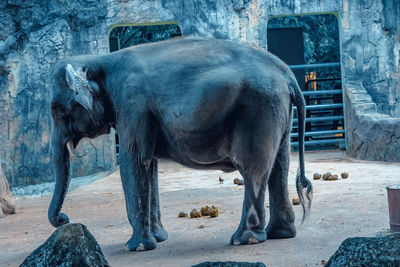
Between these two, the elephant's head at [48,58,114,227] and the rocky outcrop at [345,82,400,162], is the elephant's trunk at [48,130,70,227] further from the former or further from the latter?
the rocky outcrop at [345,82,400,162]

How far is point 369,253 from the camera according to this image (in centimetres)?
247

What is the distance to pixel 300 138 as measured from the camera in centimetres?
417

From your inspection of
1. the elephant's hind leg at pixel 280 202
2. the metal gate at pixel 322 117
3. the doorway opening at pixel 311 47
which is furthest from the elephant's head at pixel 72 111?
the doorway opening at pixel 311 47

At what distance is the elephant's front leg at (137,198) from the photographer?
3918 millimetres

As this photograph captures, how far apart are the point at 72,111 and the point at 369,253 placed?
250cm

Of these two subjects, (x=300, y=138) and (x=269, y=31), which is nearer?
(x=300, y=138)

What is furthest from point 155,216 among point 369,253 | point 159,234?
point 369,253

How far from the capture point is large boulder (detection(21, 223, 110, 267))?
2664mm

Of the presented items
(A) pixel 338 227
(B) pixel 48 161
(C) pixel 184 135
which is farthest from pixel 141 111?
(B) pixel 48 161

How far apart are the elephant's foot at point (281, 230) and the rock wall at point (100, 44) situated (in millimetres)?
5696

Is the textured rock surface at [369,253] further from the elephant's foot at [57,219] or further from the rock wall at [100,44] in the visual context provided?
the rock wall at [100,44]

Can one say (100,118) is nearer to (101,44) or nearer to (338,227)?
(338,227)

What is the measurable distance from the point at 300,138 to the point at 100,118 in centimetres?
149

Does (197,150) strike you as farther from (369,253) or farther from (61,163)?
(369,253)
